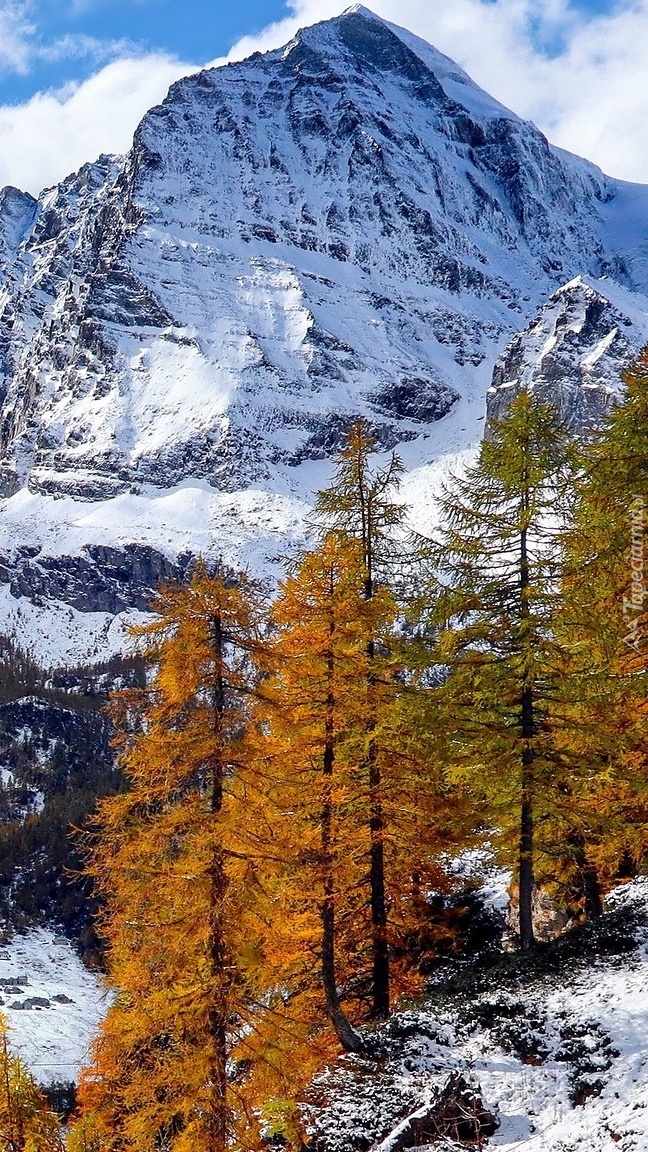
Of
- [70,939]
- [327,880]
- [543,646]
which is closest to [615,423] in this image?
[543,646]

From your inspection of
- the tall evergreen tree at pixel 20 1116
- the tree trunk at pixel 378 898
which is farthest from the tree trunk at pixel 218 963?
the tall evergreen tree at pixel 20 1116

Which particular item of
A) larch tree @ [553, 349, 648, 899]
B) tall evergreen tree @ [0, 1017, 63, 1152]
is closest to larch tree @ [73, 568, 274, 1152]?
tall evergreen tree @ [0, 1017, 63, 1152]

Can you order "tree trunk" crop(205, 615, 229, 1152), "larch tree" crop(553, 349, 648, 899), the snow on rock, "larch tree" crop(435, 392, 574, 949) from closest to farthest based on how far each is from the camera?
1. "tree trunk" crop(205, 615, 229, 1152)
2. "larch tree" crop(553, 349, 648, 899)
3. "larch tree" crop(435, 392, 574, 949)
4. the snow on rock

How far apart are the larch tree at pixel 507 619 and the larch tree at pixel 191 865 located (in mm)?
4630

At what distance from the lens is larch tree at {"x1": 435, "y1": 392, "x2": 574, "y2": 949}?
47.5 ft

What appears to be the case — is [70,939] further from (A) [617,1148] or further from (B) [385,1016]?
(A) [617,1148]

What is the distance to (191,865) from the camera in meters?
11.5

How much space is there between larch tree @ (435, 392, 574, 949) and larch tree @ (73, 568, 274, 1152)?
4630 mm

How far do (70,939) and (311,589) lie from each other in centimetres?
10685

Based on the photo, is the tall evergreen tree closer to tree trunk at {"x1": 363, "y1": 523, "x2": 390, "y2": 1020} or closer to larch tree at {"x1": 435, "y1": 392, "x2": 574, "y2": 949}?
tree trunk at {"x1": 363, "y1": 523, "x2": 390, "y2": 1020}

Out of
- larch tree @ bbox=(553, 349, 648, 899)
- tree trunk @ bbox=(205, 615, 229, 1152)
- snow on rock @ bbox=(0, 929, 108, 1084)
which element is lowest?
snow on rock @ bbox=(0, 929, 108, 1084)

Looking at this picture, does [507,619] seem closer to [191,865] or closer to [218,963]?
[191,865]

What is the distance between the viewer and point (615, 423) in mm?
16109

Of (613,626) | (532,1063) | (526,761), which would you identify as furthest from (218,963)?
(613,626)
